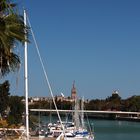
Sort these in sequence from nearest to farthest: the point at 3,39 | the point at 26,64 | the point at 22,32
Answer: the point at 3,39, the point at 22,32, the point at 26,64

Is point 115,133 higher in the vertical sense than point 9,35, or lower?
lower

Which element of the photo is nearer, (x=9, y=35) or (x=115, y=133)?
(x=9, y=35)

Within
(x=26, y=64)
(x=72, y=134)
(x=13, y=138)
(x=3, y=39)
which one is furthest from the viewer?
(x=72, y=134)

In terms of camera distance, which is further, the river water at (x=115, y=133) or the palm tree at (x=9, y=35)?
the river water at (x=115, y=133)

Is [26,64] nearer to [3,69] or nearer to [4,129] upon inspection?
[4,129]

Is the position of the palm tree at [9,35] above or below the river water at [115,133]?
above

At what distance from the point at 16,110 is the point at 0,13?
257 ft

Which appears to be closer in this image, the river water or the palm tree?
the palm tree

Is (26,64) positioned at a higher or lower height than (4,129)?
higher

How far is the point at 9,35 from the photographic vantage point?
1048 centimetres

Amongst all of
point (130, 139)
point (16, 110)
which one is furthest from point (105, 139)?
point (16, 110)

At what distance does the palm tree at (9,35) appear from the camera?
34.0 feet

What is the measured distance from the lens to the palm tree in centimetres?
1035

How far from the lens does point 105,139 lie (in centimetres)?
8844
